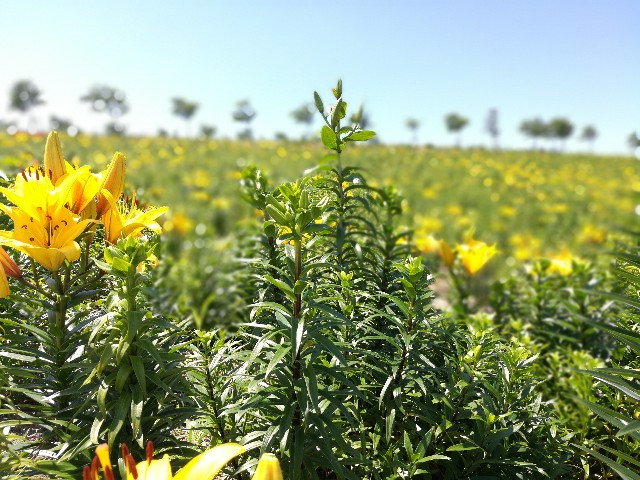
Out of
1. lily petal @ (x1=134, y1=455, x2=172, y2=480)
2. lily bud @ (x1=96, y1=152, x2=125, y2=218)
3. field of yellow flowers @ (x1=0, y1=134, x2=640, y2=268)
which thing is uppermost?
lily bud @ (x1=96, y1=152, x2=125, y2=218)

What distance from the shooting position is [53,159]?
1.17 metres

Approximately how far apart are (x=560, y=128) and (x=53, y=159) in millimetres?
40933

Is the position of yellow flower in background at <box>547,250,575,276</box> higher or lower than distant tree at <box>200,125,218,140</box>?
lower

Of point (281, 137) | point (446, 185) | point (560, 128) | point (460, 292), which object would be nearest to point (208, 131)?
point (281, 137)

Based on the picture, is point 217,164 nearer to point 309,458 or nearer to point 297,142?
point 297,142

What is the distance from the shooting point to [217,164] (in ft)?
39.7

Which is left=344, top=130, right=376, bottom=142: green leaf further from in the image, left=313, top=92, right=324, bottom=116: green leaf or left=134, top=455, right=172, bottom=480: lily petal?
left=134, top=455, right=172, bottom=480: lily petal

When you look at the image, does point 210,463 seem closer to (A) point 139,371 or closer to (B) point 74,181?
(A) point 139,371

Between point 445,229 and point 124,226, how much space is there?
324 inches

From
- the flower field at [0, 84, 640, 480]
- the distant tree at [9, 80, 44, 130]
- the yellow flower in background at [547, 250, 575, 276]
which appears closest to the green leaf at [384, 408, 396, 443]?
the flower field at [0, 84, 640, 480]

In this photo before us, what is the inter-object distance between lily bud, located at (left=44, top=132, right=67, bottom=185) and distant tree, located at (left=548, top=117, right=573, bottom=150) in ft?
134

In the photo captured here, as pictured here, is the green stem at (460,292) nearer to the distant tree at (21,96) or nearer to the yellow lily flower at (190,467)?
the yellow lily flower at (190,467)

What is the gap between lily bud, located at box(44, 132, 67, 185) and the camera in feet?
3.82

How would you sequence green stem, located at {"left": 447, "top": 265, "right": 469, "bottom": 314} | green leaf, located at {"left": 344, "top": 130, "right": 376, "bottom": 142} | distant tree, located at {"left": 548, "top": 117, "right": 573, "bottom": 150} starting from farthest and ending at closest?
distant tree, located at {"left": 548, "top": 117, "right": 573, "bottom": 150}
green stem, located at {"left": 447, "top": 265, "right": 469, "bottom": 314}
green leaf, located at {"left": 344, "top": 130, "right": 376, "bottom": 142}
